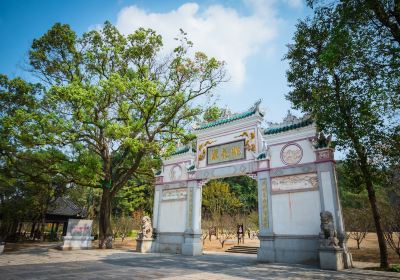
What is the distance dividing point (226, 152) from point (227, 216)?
13.1m

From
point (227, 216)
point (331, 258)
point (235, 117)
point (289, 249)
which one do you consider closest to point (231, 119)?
point (235, 117)

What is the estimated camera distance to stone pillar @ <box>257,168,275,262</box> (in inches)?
377

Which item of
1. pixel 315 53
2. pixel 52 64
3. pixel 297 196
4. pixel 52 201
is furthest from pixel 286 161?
pixel 52 201

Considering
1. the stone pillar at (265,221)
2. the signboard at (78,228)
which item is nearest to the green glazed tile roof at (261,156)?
the stone pillar at (265,221)

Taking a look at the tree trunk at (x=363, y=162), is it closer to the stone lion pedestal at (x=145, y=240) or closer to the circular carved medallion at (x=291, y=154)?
the circular carved medallion at (x=291, y=154)

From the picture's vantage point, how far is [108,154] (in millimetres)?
14445

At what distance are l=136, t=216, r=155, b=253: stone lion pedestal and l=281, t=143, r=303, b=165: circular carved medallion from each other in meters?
7.62

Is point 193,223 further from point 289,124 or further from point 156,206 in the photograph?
point 289,124

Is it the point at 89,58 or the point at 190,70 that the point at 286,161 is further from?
the point at 89,58

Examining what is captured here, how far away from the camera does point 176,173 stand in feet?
45.5

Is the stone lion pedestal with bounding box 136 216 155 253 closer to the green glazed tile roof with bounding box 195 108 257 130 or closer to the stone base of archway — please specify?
the green glazed tile roof with bounding box 195 108 257 130

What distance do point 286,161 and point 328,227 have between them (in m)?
2.80

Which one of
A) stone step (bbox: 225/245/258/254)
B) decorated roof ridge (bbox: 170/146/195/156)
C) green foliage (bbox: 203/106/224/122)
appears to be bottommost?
stone step (bbox: 225/245/258/254)

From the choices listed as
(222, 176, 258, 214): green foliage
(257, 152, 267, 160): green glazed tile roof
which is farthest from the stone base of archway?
(222, 176, 258, 214): green foliage
